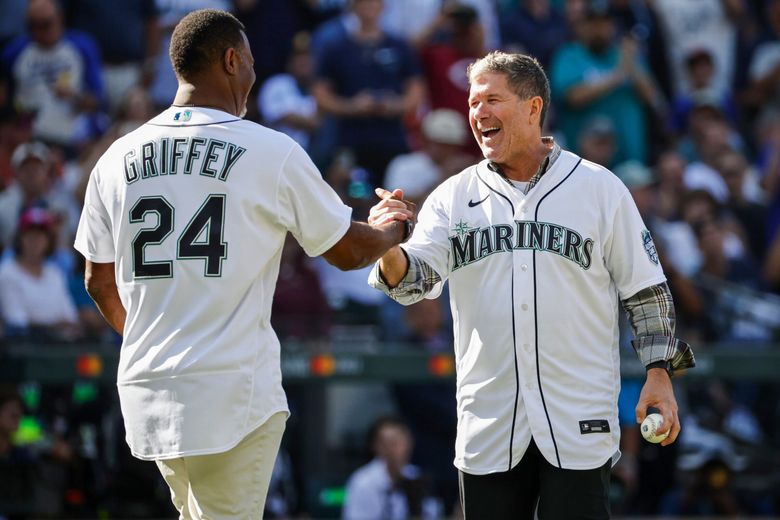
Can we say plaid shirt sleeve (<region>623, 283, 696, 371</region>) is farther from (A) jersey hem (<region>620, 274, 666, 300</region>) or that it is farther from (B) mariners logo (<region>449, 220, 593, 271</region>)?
(B) mariners logo (<region>449, 220, 593, 271</region>)

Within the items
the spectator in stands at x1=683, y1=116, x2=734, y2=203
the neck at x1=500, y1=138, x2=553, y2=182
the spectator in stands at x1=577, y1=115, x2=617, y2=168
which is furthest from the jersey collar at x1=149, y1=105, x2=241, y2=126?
the spectator in stands at x1=683, y1=116, x2=734, y2=203

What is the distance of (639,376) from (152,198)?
5462 mm

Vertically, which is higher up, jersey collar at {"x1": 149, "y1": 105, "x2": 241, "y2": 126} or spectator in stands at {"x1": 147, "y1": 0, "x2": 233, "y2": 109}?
spectator in stands at {"x1": 147, "y1": 0, "x2": 233, "y2": 109}

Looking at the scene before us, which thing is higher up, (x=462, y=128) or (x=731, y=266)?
(x=462, y=128)

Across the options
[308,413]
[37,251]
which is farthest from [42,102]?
[308,413]

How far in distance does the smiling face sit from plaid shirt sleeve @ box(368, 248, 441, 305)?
455 mm

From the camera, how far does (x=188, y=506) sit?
4.03m

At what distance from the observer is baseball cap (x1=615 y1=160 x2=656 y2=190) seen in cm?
1063

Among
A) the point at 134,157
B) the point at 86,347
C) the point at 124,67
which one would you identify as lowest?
the point at 86,347

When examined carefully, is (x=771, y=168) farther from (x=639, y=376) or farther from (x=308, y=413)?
(x=308, y=413)

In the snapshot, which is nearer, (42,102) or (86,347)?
(86,347)

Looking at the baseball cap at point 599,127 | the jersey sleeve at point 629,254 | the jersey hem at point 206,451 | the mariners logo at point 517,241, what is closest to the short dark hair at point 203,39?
the mariners logo at point 517,241

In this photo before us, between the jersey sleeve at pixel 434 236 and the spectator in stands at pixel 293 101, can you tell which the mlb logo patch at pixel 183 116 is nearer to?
the jersey sleeve at pixel 434 236

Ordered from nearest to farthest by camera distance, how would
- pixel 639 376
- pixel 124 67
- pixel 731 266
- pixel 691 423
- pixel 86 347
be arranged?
1. pixel 86 347
2. pixel 639 376
3. pixel 691 423
4. pixel 731 266
5. pixel 124 67
